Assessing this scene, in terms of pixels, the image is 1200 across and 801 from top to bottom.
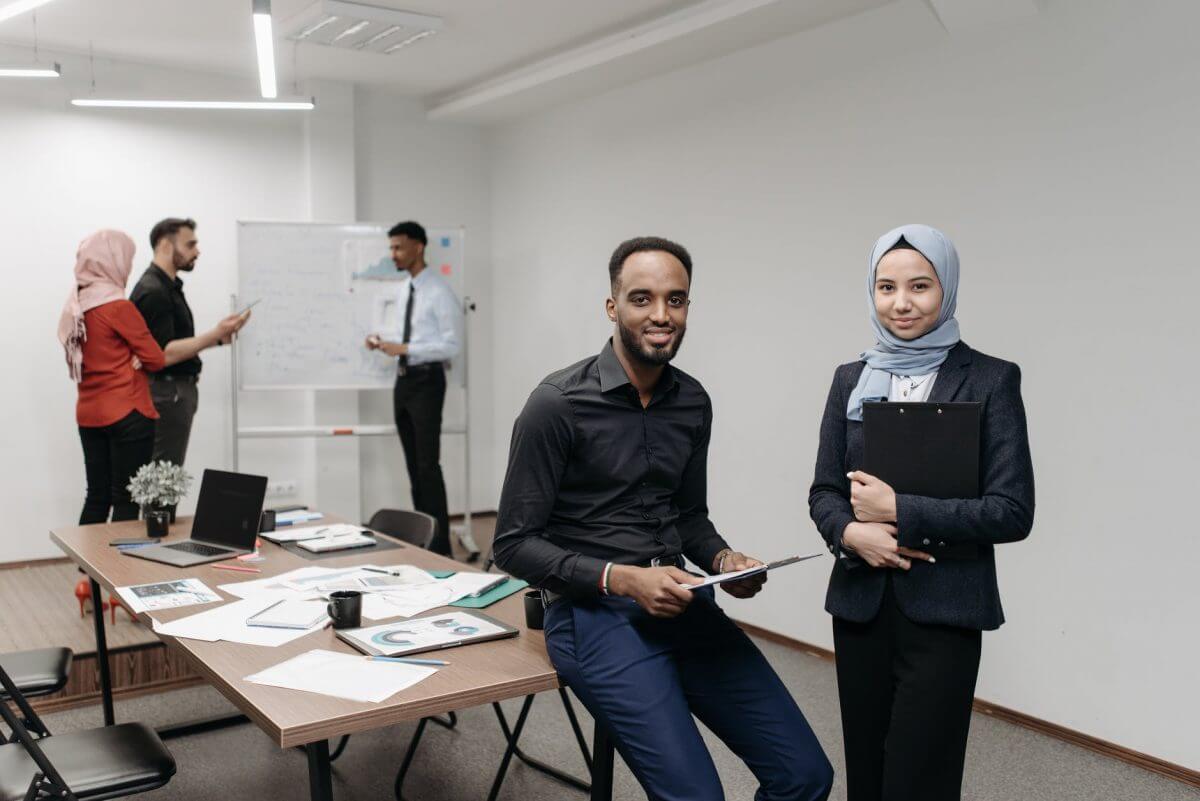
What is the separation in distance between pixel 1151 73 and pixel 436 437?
3.81 meters

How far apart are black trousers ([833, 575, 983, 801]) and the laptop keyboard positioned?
1936 mm

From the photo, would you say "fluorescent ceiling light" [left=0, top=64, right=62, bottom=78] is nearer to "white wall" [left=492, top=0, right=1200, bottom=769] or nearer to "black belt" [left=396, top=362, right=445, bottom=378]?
"black belt" [left=396, top=362, right=445, bottom=378]

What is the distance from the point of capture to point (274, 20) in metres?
4.72

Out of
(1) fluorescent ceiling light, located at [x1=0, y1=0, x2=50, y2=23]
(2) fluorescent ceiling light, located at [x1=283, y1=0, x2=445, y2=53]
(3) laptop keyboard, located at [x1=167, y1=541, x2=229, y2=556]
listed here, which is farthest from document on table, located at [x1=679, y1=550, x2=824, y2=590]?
(2) fluorescent ceiling light, located at [x1=283, y1=0, x2=445, y2=53]

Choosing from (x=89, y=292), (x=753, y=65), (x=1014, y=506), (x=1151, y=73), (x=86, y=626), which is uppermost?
(x=753, y=65)

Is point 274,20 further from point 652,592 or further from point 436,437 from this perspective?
point 652,592

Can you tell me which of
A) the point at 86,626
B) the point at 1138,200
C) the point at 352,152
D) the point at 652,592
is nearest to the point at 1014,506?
the point at 652,592

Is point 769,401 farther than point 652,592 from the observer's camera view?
Yes

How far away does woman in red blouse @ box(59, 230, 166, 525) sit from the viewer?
413cm

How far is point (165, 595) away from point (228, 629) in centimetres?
37

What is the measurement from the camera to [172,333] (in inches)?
179

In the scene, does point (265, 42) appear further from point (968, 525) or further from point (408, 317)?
point (968, 525)

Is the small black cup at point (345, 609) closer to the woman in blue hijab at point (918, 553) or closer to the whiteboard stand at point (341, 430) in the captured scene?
the woman in blue hijab at point (918, 553)

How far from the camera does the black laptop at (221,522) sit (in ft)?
9.70
